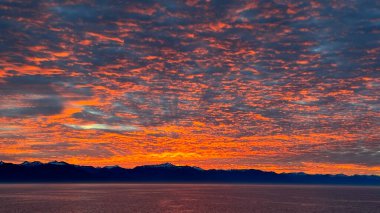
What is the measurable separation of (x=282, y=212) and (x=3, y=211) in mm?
78065

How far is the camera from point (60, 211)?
375 feet

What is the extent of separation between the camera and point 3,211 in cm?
11225

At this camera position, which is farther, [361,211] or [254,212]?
[361,211]

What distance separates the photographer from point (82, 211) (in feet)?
372

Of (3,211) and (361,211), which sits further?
(361,211)

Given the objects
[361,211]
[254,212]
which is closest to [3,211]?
[254,212]

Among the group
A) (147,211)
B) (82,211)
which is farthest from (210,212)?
(82,211)

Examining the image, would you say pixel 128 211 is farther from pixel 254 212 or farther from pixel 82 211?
pixel 254 212

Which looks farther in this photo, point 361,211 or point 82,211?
point 361,211

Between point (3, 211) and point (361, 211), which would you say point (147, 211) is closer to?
point (3, 211)

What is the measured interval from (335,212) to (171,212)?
155 feet

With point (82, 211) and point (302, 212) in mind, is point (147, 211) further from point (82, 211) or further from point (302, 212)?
point (302, 212)

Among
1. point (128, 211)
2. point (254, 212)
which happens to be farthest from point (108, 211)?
point (254, 212)

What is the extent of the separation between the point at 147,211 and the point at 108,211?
426 inches
